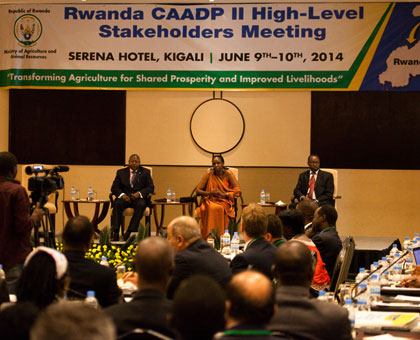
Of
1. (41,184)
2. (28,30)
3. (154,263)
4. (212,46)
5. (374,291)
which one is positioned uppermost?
(28,30)

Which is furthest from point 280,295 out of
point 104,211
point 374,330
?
point 104,211

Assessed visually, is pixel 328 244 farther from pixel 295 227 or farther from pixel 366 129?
pixel 366 129

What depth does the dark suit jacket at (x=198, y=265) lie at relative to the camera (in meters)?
3.52

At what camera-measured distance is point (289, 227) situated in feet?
16.4

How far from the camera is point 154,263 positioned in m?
2.51

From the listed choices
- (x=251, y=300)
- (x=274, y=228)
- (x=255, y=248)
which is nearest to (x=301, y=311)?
(x=251, y=300)

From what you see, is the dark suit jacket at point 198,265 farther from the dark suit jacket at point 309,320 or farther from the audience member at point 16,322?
the audience member at point 16,322

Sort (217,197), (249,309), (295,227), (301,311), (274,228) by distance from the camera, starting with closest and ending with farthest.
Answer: (249,309), (301,311), (274,228), (295,227), (217,197)

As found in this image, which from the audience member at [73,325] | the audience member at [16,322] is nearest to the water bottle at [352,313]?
the audience member at [16,322]

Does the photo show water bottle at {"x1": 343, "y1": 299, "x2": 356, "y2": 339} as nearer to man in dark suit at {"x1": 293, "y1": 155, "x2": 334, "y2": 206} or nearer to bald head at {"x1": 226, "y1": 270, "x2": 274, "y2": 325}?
bald head at {"x1": 226, "y1": 270, "x2": 274, "y2": 325}

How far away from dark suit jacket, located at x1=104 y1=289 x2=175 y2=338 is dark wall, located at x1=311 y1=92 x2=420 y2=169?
26.6ft

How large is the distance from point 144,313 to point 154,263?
22 cm

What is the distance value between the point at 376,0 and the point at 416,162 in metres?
2.44

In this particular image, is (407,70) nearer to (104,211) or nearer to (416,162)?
(416,162)
